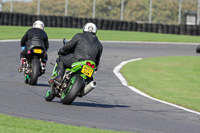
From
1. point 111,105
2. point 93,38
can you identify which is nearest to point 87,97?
point 111,105

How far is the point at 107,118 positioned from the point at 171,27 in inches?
1159

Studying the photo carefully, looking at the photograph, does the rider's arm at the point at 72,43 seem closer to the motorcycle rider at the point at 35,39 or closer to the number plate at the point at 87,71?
the number plate at the point at 87,71

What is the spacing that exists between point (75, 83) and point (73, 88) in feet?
0.32

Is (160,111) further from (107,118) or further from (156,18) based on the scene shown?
(156,18)

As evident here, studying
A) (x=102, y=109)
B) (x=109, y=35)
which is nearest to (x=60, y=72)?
(x=102, y=109)

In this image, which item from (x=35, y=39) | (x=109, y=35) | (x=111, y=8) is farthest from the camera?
(x=111, y=8)

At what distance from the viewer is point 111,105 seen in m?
9.78

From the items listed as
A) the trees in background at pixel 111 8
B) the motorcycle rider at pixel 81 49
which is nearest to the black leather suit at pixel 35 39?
the motorcycle rider at pixel 81 49

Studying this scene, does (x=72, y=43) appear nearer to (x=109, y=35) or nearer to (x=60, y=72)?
(x=60, y=72)

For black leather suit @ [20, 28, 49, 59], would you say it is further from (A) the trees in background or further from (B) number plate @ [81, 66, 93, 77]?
(A) the trees in background

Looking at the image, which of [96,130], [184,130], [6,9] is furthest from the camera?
[6,9]

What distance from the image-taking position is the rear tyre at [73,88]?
8656mm

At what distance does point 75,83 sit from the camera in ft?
28.5

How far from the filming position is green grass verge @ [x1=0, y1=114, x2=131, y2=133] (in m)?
6.14
